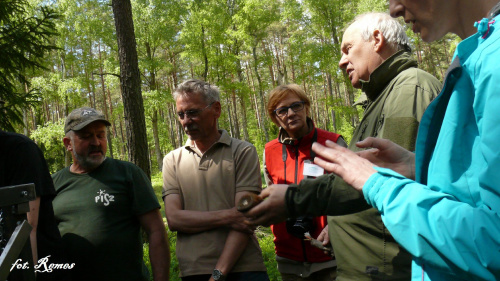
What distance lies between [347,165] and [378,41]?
1313 millimetres

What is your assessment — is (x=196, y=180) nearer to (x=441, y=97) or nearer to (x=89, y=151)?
(x=89, y=151)

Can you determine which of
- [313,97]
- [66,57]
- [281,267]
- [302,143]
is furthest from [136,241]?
[313,97]

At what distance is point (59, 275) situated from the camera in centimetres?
272

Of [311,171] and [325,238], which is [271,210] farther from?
[311,171]

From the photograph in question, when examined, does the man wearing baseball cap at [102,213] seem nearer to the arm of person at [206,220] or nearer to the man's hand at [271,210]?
the arm of person at [206,220]

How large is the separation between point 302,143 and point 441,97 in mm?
2632

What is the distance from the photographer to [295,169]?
3.61m

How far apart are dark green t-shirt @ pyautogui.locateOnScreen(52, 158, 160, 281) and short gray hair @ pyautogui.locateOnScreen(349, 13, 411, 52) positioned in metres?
2.05

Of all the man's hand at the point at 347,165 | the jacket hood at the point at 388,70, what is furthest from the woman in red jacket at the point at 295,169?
the man's hand at the point at 347,165

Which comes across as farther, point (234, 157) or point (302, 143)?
point (302, 143)

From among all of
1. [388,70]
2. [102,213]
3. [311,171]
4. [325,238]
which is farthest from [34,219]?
[388,70]

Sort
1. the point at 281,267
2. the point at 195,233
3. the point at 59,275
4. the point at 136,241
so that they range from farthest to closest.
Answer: the point at 281,267
the point at 136,241
the point at 195,233
the point at 59,275

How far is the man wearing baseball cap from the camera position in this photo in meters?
2.93

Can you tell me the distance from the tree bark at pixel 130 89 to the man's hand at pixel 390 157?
5160 mm
